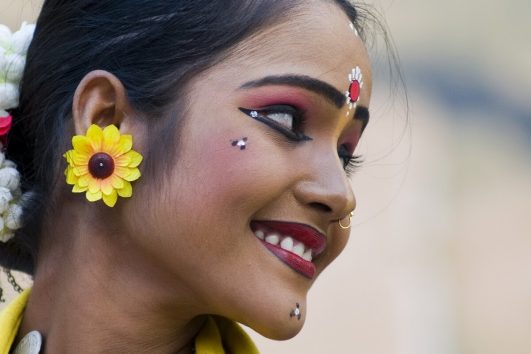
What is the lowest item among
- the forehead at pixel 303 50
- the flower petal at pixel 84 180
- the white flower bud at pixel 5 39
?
the flower petal at pixel 84 180

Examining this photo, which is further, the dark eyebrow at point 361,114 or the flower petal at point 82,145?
the dark eyebrow at point 361,114

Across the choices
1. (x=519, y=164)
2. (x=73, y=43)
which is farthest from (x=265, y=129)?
(x=519, y=164)

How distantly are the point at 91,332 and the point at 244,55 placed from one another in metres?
0.56

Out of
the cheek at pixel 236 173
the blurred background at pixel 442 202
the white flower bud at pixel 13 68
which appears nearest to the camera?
the cheek at pixel 236 173

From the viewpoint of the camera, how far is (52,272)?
7.28 ft

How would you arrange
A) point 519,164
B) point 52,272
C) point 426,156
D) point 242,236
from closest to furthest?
point 242,236 < point 52,272 < point 426,156 < point 519,164

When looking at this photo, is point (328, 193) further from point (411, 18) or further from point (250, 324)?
point (411, 18)

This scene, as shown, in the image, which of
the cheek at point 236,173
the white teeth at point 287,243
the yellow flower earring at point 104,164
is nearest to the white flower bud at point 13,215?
the yellow flower earring at point 104,164

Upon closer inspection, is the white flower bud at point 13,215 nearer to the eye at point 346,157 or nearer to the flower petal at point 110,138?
the flower petal at point 110,138

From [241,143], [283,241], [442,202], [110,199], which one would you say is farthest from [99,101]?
[442,202]

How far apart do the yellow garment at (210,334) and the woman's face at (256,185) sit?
4.6 inches

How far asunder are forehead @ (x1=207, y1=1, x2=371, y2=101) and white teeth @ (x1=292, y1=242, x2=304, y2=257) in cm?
28

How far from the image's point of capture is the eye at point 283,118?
2.06 m

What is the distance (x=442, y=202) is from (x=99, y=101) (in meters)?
2.83
